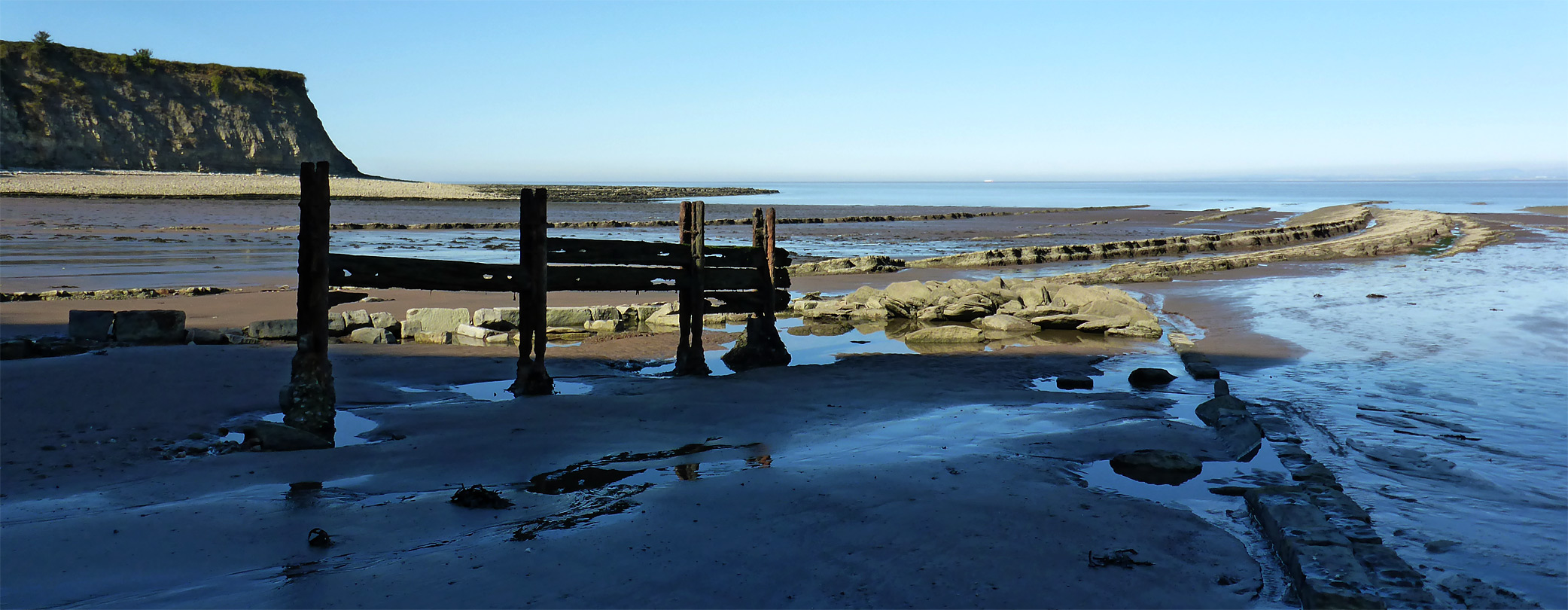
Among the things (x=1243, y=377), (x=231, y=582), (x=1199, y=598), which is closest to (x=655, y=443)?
(x=231, y=582)

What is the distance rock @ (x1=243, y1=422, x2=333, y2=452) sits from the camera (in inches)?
267

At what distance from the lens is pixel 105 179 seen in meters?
63.9

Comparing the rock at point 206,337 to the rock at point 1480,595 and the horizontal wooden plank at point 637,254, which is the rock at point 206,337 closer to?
the horizontal wooden plank at point 637,254

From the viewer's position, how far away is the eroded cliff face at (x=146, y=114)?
2675 inches

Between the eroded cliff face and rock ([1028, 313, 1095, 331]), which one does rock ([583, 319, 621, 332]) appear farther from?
the eroded cliff face

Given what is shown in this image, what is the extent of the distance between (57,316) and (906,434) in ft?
40.6

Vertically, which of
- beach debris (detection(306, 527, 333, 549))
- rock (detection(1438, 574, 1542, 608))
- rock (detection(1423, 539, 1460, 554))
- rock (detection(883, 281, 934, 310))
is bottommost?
rock (detection(1438, 574, 1542, 608))

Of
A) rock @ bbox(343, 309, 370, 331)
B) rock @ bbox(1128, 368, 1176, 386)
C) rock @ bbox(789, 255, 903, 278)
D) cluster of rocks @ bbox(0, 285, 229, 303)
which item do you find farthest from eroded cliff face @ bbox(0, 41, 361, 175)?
rock @ bbox(1128, 368, 1176, 386)

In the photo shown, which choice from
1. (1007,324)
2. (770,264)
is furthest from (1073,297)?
(770,264)

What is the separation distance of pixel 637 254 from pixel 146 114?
8334 cm

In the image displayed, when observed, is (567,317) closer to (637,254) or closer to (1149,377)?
(637,254)

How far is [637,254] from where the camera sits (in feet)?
33.9

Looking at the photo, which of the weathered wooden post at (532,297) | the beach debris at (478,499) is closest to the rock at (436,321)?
the weathered wooden post at (532,297)

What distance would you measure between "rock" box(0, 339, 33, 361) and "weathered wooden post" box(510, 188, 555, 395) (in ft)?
15.4
